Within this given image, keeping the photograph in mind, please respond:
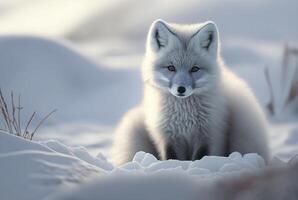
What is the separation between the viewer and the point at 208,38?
3994mm

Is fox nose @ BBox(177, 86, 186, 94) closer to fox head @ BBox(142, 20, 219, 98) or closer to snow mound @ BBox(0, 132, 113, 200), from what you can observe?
fox head @ BBox(142, 20, 219, 98)

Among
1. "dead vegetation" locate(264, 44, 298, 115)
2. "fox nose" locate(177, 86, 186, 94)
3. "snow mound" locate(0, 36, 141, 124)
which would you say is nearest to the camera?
"fox nose" locate(177, 86, 186, 94)

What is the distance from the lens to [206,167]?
11.5ft

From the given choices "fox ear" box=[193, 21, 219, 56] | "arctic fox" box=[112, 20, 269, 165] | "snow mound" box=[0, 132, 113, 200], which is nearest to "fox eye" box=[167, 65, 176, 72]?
"arctic fox" box=[112, 20, 269, 165]

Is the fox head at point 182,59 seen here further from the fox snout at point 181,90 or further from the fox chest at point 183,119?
the fox chest at point 183,119

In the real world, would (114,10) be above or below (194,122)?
above

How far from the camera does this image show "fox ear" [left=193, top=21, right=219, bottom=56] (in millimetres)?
3939

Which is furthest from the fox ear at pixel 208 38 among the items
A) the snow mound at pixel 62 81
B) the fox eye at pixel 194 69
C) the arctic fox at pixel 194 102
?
the snow mound at pixel 62 81

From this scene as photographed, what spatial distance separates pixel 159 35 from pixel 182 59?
0.25 metres

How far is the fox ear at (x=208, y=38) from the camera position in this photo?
155 inches

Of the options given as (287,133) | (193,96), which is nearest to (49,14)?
(287,133)

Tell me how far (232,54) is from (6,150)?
568cm

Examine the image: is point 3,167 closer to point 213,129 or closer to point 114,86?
point 213,129

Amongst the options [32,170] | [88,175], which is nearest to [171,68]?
[88,175]
